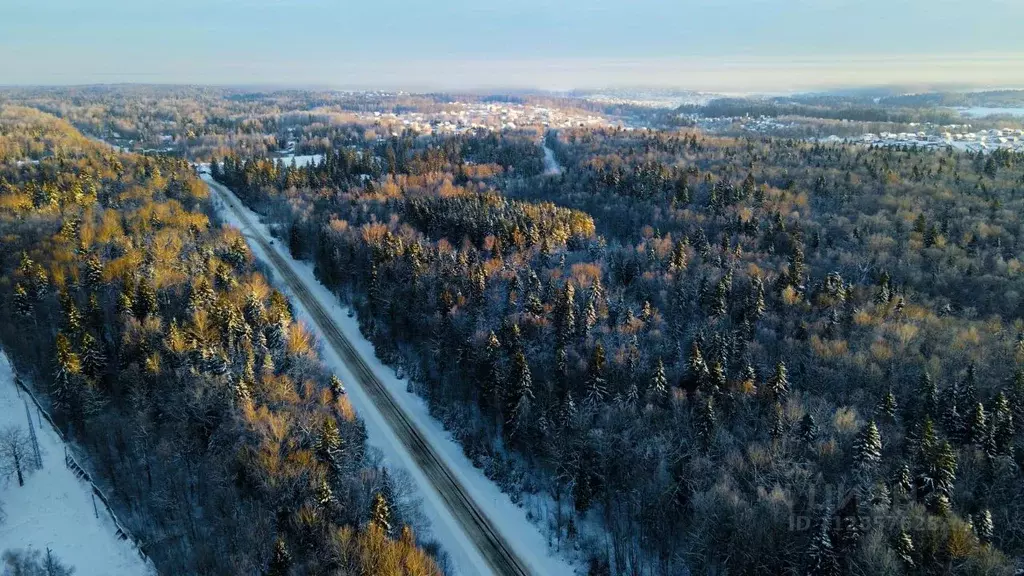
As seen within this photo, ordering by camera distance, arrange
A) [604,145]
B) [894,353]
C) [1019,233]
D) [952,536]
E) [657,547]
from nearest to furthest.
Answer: [952,536], [657,547], [894,353], [1019,233], [604,145]

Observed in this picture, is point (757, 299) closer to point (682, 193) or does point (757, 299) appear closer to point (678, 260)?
point (678, 260)

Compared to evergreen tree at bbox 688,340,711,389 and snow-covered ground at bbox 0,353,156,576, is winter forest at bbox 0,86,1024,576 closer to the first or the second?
evergreen tree at bbox 688,340,711,389

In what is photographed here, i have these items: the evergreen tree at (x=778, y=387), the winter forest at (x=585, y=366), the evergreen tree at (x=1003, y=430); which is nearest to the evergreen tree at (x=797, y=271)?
the winter forest at (x=585, y=366)

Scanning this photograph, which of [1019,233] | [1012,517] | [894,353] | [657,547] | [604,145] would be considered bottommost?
[657,547]

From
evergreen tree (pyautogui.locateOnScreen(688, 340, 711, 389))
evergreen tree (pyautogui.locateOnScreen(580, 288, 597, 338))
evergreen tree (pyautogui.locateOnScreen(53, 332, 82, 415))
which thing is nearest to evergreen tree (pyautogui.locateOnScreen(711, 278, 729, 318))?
evergreen tree (pyautogui.locateOnScreen(580, 288, 597, 338))

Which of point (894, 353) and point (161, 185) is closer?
point (894, 353)

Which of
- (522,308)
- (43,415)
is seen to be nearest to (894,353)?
(522,308)

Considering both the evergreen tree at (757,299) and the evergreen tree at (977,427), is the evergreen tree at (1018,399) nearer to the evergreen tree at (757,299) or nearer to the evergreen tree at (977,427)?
the evergreen tree at (977,427)

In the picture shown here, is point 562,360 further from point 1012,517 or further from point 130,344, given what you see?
point 130,344
